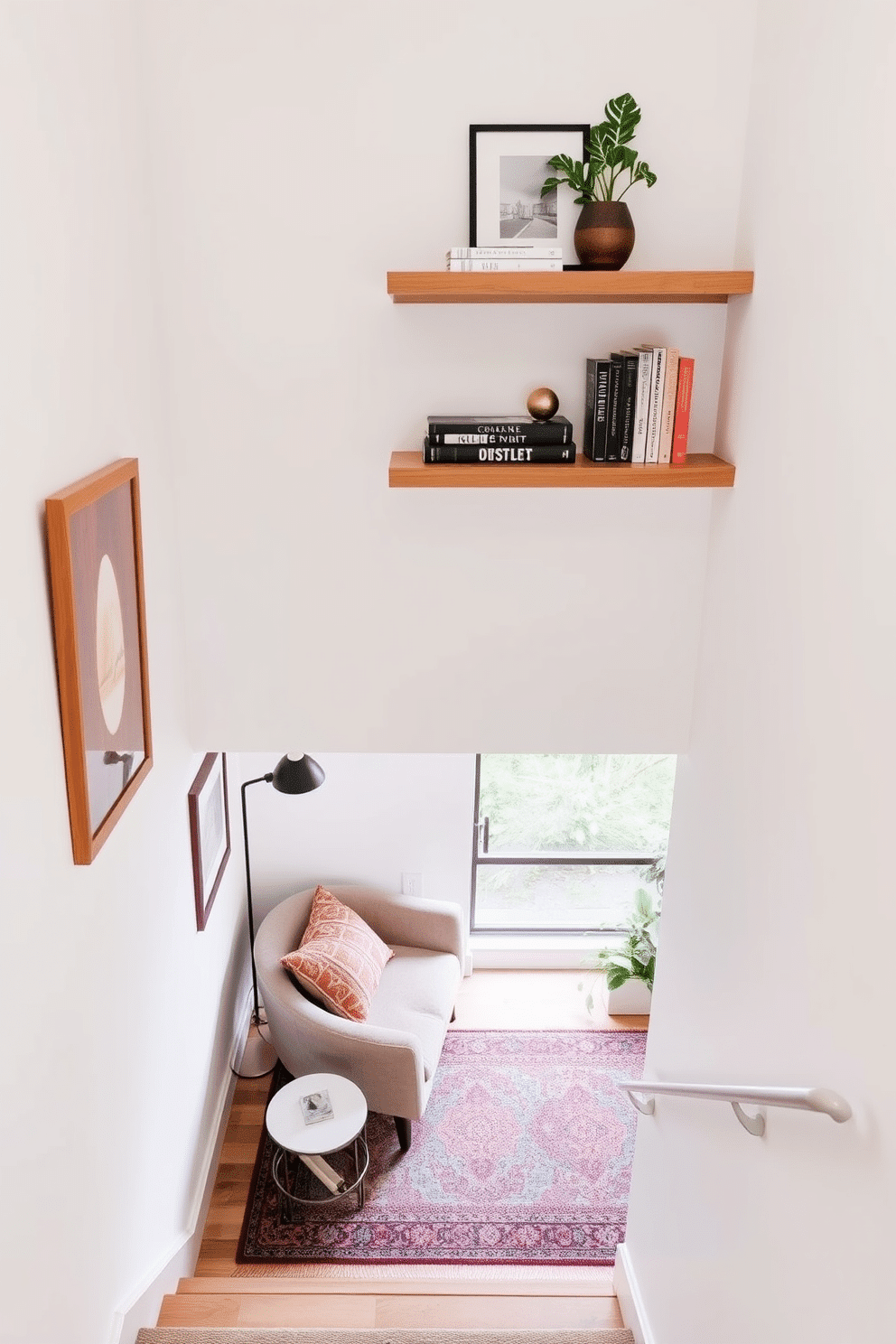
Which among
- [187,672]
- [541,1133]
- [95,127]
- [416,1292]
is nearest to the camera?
[95,127]

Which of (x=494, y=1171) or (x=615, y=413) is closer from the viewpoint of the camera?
(x=615, y=413)

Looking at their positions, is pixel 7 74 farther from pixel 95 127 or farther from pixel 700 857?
pixel 700 857

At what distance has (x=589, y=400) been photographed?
7.32ft

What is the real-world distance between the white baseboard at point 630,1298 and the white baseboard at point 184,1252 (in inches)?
49.5

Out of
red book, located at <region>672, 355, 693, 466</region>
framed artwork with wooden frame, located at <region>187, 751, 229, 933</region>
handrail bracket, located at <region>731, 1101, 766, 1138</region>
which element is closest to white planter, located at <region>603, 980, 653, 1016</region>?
framed artwork with wooden frame, located at <region>187, 751, 229, 933</region>

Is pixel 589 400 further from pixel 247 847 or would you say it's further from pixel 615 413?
pixel 247 847

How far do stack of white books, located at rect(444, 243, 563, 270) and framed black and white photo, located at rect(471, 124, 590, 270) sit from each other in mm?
163

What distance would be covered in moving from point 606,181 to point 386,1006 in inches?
124

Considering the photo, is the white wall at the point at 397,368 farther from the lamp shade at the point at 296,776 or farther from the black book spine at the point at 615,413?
the lamp shade at the point at 296,776

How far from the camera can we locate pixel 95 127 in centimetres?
176

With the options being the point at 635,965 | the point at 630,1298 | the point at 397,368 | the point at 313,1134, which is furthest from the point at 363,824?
the point at 397,368

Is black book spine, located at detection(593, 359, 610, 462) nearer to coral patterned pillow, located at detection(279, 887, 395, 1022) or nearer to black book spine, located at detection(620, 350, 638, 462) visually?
black book spine, located at detection(620, 350, 638, 462)

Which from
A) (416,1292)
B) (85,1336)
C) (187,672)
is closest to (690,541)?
(187,672)

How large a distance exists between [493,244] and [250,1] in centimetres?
68
